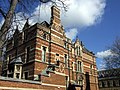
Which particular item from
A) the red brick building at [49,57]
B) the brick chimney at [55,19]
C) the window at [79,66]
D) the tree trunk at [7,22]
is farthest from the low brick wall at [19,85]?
the window at [79,66]

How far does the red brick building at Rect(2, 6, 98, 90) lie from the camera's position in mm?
22748

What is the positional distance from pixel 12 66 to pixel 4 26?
16721 mm

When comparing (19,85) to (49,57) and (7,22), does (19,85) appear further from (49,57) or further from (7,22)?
(7,22)

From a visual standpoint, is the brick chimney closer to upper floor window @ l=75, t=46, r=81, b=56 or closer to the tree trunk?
upper floor window @ l=75, t=46, r=81, b=56

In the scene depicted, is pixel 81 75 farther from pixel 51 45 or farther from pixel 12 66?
pixel 12 66

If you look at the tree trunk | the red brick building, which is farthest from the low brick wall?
the tree trunk

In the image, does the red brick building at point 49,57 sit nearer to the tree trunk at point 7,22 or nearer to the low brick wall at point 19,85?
the low brick wall at point 19,85

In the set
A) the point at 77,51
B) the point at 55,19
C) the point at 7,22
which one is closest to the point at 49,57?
the point at 55,19

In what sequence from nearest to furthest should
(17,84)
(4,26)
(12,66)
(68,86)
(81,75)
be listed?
(4,26) < (17,84) < (12,66) < (68,86) < (81,75)

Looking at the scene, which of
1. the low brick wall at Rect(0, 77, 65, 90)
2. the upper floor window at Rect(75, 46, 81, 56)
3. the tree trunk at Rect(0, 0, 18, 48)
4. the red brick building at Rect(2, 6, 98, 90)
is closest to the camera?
the tree trunk at Rect(0, 0, 18, 48)

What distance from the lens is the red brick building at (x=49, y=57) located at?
74.6 ft

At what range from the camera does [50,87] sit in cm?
2047

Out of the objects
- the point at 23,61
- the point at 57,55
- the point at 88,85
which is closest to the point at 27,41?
the point at 23,61

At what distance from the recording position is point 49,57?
25.4 metres
